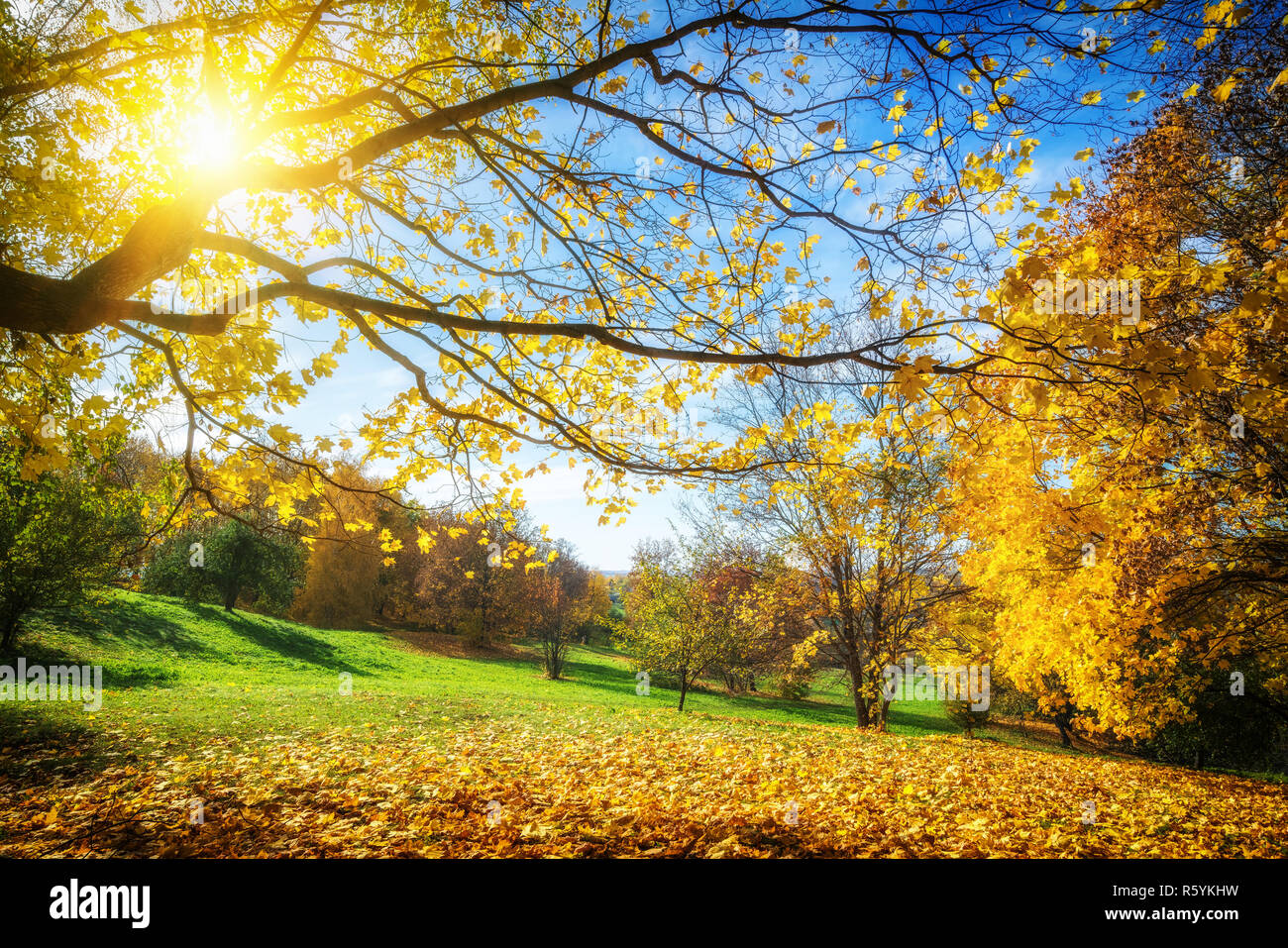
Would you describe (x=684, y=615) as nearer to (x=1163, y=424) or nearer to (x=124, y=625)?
(x=1163, y=424)

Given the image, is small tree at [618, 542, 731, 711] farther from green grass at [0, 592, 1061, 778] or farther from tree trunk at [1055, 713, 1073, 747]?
tree trunk at [1055, 713, 1073, 747]

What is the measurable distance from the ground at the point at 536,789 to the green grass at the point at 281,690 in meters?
0.12

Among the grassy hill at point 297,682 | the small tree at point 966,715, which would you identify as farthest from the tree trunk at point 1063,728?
the grassy hill at point 297,682

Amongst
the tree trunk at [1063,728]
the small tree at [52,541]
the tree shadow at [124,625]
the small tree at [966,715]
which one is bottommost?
the tree trunk at [1063,728]

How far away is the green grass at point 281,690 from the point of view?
26.5 feet

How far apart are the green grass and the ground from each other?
0.41 ft

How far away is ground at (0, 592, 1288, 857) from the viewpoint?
3.78 m

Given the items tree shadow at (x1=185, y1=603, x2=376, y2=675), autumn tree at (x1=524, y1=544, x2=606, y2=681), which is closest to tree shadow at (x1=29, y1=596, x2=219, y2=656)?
tree shadow at (x1=185, y1=603, x2=376, y2=675)

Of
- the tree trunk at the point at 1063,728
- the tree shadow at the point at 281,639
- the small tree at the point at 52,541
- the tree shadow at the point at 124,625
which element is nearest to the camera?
the small tree at the point at 52,541

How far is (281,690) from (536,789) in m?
11.4

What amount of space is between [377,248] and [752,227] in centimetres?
445

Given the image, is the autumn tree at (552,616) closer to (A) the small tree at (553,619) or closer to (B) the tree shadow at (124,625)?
(A) the small tree at (553,619)

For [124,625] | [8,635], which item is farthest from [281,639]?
[8,635]

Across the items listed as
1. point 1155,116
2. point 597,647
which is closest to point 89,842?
point 1155,116
